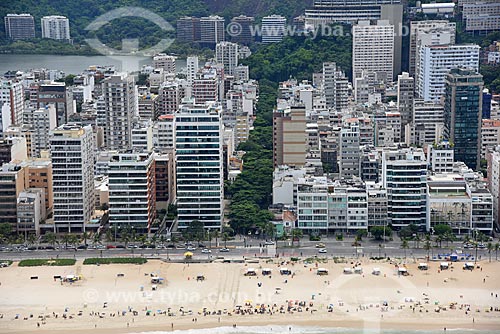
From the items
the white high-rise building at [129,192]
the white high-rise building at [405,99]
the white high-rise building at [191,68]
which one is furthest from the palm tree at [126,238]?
the white high-rise building at [191,68]

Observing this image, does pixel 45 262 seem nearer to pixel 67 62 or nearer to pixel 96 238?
pixel 96 238

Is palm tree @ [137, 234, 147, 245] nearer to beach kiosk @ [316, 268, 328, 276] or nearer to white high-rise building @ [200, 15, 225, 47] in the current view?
beach kiosk @ [316, 268, 328, 276]

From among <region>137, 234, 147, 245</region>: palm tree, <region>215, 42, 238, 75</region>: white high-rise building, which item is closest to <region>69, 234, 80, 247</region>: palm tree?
<region>137, 234, 147, 245</region>: palm tree

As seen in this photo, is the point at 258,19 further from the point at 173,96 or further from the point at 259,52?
the point at 173,96

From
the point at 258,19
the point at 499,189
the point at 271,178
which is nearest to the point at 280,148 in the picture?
the point at 271,178

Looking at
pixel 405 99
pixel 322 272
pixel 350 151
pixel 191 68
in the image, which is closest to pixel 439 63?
pixel 405 99
